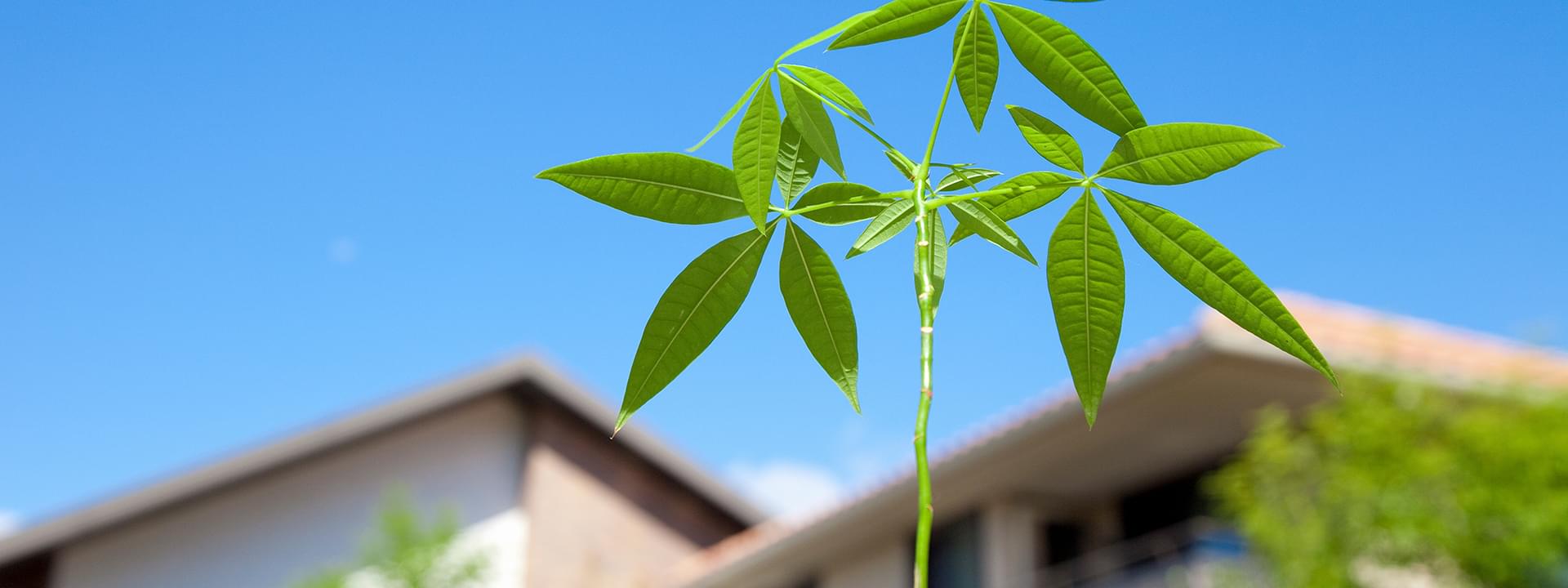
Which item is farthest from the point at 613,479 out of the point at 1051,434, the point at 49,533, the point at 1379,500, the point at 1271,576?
the point at 1379,500

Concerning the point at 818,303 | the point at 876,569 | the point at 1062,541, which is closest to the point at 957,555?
the point at 1062,541

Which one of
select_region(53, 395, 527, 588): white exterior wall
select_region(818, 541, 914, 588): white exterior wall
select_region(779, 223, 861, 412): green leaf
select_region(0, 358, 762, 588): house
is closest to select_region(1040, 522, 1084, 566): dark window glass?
select_region(818, 541, 914, 588): white exterior wall

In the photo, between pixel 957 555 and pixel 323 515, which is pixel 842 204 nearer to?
pixel 957 555

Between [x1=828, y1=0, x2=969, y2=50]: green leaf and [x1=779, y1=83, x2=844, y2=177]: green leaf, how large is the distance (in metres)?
0.03

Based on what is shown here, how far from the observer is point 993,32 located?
1.65 ft

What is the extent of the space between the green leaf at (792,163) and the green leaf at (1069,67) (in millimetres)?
95

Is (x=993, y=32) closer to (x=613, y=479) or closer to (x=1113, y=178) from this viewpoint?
(x=1113, y=178)

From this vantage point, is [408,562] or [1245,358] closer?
[1245,358]

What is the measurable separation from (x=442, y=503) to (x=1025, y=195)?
12065mm

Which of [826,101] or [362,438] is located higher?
[362,438]

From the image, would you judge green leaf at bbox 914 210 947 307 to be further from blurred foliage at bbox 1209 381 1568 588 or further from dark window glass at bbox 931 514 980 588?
dark window glass at bbox 931 514 980 588

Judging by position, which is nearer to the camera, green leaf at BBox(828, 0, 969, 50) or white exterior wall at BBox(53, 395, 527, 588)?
green leaf at BBox(828, 0, 969, 50)

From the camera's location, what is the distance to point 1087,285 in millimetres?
519

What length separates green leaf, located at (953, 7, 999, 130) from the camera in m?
0.50
